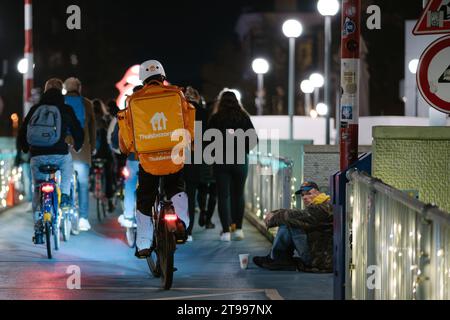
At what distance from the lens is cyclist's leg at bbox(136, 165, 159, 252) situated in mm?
11336

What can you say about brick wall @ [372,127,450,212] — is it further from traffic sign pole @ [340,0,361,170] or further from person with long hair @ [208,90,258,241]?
person with long hair @ [208,90,258,241]

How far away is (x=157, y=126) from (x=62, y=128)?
3386 mm

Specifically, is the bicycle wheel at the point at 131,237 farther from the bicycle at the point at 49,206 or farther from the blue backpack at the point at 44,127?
the blue backpack at the point at 44,127

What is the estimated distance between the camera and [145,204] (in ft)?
37.4

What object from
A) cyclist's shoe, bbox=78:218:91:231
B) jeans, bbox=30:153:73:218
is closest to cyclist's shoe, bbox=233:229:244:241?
cyclist's shoe, bbox=78:218:91:231

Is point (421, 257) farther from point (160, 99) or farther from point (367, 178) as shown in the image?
point (160, 99)

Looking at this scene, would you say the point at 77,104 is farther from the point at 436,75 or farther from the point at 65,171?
the point at 436,75

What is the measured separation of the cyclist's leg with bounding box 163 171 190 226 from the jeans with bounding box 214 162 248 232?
479cm

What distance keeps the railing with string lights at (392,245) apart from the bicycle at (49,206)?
Answer: 4470 mm

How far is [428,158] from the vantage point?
9656mm

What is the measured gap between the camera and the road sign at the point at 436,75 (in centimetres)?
969

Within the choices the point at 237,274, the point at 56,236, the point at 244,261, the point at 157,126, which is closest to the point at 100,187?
the point at 56,236
